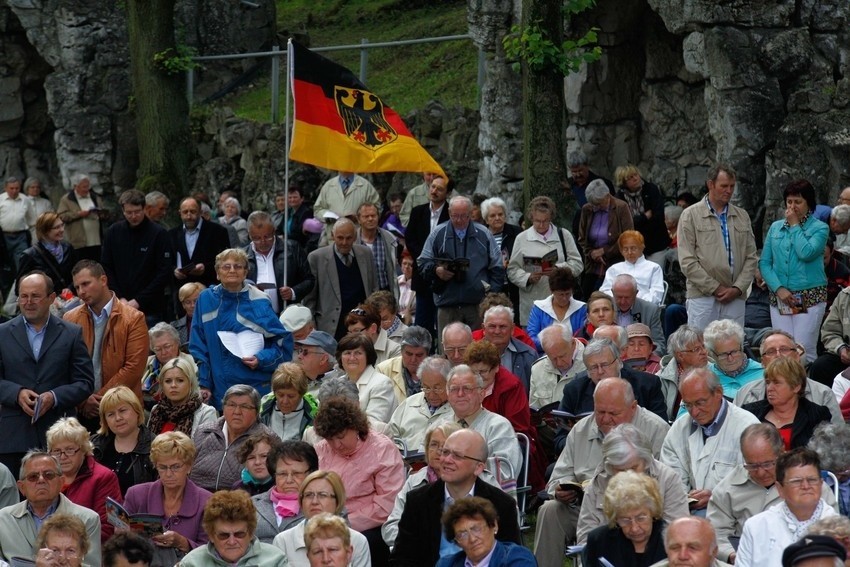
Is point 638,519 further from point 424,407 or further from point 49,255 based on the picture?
point 49,255

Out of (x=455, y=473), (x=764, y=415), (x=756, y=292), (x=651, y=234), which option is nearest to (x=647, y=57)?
(x=651, y=234)

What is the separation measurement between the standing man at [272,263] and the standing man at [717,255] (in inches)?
137

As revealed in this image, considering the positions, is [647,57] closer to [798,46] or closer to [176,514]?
[798,46]

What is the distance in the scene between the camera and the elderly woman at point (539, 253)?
13508 mm

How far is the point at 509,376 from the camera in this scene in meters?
10.1

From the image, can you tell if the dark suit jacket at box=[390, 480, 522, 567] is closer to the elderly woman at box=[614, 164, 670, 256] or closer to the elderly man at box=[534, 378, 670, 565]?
the elderly man at box=[534, 378, 670, 565]

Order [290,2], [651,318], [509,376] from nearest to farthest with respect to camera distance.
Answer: [509,376] < [651,318] < [290,2]

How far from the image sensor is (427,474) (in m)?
8.45

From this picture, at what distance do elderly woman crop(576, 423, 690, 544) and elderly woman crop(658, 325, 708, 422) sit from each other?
5.34 ft

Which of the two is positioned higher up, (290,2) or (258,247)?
(290,2)

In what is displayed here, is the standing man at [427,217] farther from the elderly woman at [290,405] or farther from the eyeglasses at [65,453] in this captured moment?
the eyeglasses at [65,453]

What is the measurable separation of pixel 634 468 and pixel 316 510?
1716 mm

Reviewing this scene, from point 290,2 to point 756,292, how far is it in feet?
60.2

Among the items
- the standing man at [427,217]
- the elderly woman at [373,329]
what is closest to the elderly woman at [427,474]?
the elderly woman at [373,329]
